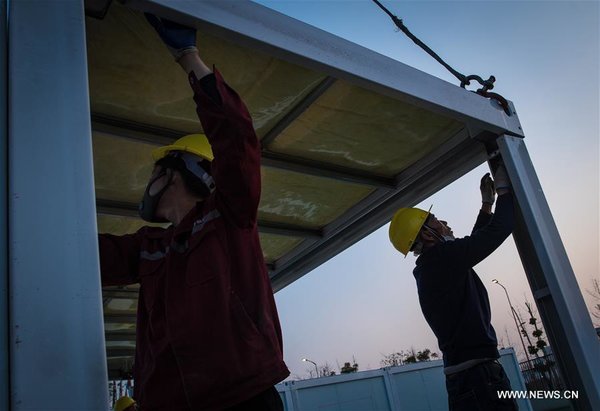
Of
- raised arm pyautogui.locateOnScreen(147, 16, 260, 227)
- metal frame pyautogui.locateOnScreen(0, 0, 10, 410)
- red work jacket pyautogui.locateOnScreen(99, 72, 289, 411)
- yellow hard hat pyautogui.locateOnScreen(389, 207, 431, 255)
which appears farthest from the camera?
yellow hard hat pyautogui.locateOnScreen(389, 207, 431, 255)

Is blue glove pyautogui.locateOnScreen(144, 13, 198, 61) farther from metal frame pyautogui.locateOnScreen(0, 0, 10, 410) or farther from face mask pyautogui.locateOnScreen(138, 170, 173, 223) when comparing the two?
face mask pyautogui.locateOnScreen(138, 170, 173, 223)

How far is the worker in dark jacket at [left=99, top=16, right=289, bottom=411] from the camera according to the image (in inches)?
69.1

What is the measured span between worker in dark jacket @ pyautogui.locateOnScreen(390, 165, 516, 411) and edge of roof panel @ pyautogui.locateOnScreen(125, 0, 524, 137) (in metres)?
0.42

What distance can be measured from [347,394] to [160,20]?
423 inches

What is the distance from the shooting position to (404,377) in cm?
1241

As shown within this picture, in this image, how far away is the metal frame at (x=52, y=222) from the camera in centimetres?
122

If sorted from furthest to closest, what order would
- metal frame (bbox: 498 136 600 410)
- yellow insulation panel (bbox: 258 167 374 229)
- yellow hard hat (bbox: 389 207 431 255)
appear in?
yellow hard hat (bbox: 389 207 431 255) < yellow insulation panel (bbox: 258 167 374 229) < metal frame (bbox: 498 136 600 410)

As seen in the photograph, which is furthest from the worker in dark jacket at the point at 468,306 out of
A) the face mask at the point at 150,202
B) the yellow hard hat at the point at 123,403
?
the yellow hard hat at the point at 123,403

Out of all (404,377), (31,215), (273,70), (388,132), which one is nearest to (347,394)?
(404,377)

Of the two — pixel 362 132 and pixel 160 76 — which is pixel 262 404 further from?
pixel 362 132

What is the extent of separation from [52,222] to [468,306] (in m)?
2.99

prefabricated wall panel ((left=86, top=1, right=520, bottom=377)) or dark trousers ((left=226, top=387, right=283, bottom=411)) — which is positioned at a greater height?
prefabricated wall panel ((left=86, top=1, right=520, bottom=377))

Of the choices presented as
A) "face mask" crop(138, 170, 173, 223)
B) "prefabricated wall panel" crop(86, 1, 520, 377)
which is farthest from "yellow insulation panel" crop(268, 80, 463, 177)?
"face mask" crop(138, 170, 173, 223)

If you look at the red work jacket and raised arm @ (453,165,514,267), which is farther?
raised arm @ (453,165,514,267)
